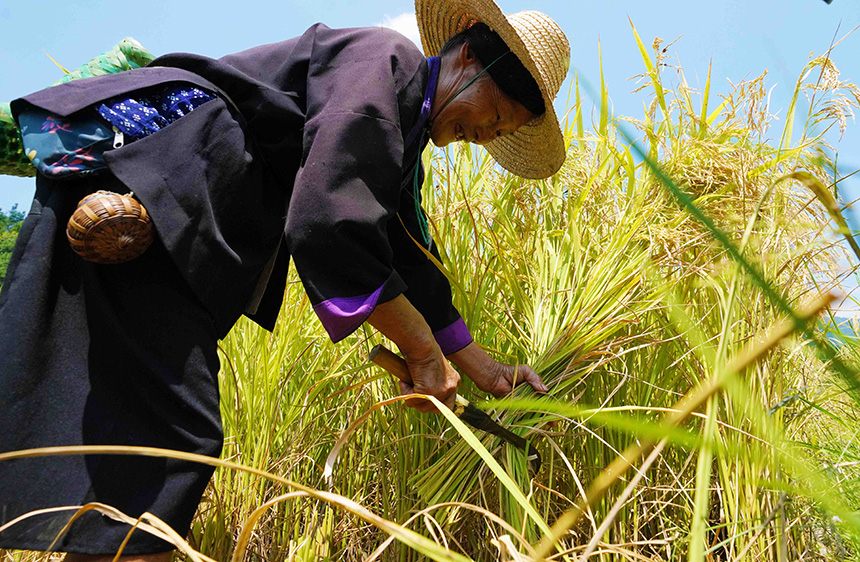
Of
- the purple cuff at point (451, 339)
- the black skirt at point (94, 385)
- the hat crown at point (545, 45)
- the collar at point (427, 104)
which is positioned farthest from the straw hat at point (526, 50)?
the black skirt at point (94, 385)

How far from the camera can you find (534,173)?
1.70m

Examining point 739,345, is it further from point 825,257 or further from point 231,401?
point 231,401

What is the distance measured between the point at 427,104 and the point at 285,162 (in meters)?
0.33

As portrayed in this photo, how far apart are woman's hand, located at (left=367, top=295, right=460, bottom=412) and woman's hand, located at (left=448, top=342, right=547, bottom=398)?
Answer: 0.79 feet

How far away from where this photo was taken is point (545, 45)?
4.38 feet

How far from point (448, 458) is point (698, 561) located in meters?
1.17

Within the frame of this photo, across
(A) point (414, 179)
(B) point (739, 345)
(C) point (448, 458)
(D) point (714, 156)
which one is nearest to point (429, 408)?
(C) point (448, 458)

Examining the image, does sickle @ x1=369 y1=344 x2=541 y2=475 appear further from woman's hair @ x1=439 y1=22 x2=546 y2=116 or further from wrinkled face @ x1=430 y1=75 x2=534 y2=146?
woman's hair @ x1=439 y1=22 x2=546 y2=116

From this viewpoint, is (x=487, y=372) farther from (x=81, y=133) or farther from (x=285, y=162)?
(x=81, y=133)

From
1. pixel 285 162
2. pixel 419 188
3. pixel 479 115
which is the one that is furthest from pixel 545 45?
pixel 285 162

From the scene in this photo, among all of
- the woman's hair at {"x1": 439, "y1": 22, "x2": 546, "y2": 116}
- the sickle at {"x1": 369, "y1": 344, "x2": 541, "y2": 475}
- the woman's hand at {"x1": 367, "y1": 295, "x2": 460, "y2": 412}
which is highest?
the woman's hair at {"x1": 439, "y1": 22, "x2": 546, "y2": 116}

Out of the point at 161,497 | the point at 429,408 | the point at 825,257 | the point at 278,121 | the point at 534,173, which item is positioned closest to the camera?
the point at 161,497

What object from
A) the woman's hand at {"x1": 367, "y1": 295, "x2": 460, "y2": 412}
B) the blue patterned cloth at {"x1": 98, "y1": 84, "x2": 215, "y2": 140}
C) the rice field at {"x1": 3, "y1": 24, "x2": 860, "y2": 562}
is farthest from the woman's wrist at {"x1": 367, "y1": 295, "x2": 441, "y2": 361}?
the blue patterned cloth at {"x1": 98, "y1": 84, "x2": 215, "y2": 140}

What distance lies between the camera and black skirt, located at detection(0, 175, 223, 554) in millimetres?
962
